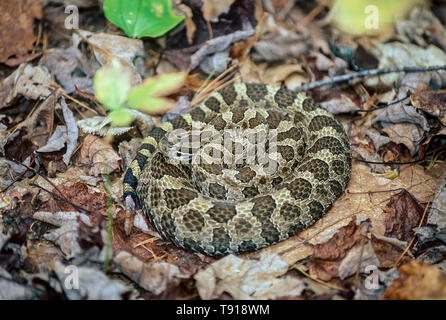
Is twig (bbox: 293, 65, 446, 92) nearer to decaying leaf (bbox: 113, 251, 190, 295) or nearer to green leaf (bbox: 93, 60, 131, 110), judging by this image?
green leaf (bbox: 93, 60, 131, 110)

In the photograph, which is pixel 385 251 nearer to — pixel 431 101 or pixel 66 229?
pixel 431 101

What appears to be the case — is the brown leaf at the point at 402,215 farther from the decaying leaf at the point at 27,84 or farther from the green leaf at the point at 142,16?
the decaying leaf at the point at 27,84

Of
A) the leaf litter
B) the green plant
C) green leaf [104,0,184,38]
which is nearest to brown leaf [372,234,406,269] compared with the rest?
the leaf litter

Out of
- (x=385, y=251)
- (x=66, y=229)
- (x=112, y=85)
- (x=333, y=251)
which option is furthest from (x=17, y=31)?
(x=385, y=251)

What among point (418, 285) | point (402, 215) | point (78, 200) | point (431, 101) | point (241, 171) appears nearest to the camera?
point (418, 285)

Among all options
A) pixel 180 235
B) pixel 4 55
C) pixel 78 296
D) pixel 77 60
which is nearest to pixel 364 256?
pixel 180 235

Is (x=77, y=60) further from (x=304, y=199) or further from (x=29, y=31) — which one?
(x=304, y=199)

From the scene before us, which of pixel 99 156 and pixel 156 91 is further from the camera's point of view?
pixel 156 91
